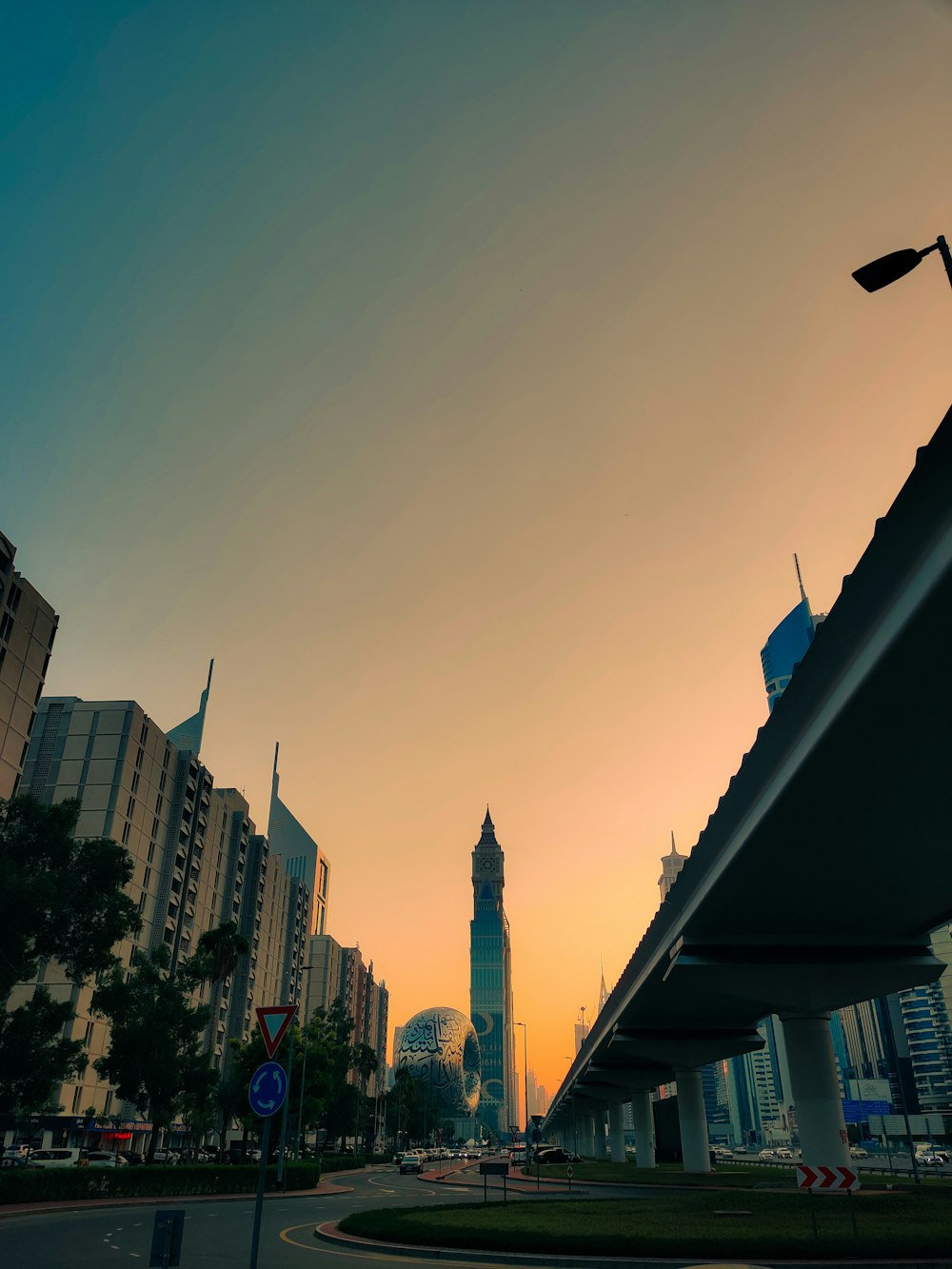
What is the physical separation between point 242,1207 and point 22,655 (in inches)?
1485

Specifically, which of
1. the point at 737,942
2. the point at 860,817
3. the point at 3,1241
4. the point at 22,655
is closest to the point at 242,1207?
the point at 3,1241

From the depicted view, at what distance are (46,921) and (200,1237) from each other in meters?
14.5

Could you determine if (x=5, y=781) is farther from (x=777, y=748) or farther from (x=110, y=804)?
(x=777, y=748)

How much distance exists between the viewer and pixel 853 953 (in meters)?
31.0

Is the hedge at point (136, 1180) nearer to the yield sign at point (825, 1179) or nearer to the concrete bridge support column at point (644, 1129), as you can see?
the yield sign at point (825, 1179)

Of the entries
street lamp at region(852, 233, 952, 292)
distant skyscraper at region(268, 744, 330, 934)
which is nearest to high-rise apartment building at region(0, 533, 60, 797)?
street lamp at region(852, 233, 952, 292)

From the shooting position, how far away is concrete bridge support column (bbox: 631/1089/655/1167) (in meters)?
75.9

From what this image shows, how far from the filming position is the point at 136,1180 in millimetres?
36562

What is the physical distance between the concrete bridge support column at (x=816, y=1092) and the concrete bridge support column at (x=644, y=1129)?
47719 mm

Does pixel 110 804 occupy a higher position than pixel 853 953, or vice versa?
pixel 110 804

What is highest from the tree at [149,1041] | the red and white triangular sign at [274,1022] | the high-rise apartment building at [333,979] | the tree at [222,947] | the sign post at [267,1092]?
the high-rise apartment building at [333,979]

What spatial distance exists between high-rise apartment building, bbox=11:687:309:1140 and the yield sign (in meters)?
50.8

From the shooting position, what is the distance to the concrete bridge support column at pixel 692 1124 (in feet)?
187

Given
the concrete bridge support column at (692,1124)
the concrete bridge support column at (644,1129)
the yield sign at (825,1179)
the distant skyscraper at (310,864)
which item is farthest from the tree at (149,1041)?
the distant skyscraper at (310,864)
